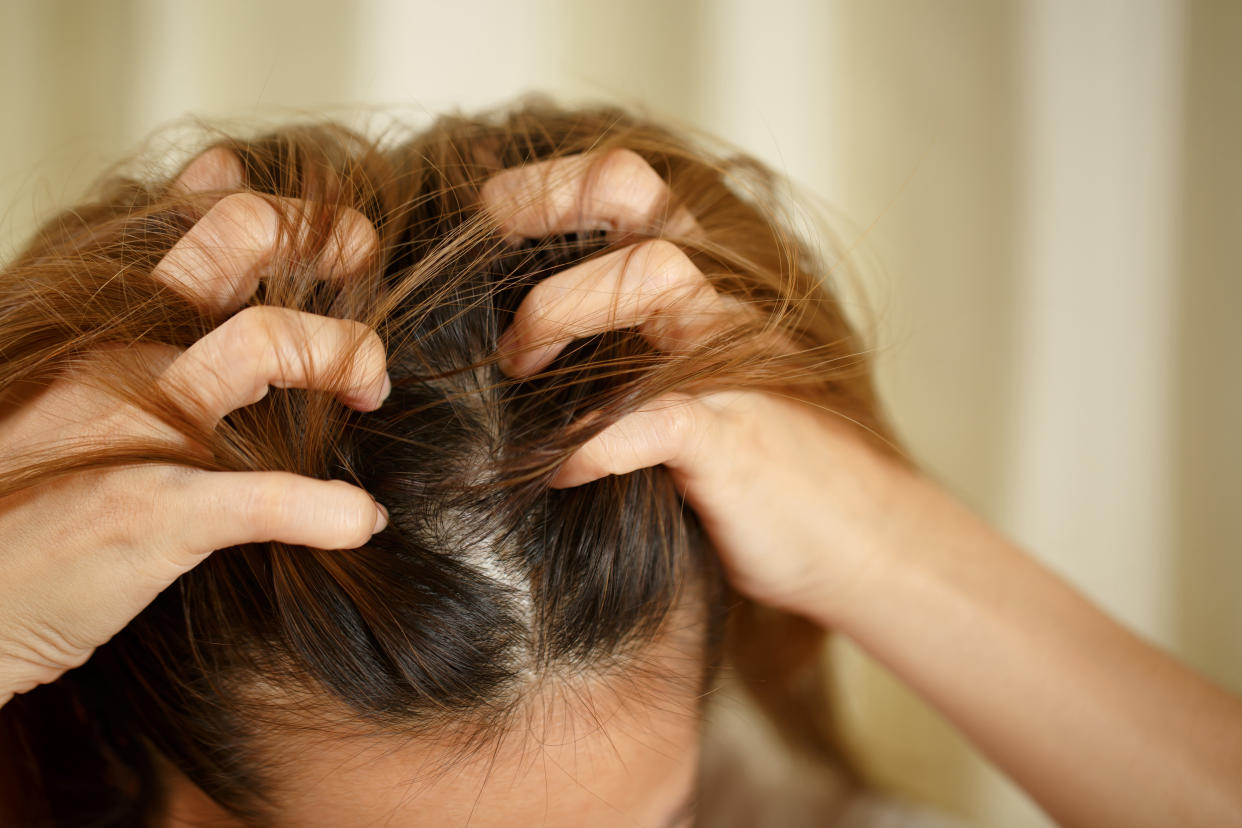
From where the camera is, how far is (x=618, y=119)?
612 millimetres

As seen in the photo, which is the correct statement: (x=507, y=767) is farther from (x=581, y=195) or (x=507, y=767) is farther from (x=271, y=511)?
(x=581, y=195)

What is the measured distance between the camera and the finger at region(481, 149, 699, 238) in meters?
0.47

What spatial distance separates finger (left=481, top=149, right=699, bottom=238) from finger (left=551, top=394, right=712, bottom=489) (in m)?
0.12

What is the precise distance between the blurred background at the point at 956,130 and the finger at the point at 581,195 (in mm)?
462

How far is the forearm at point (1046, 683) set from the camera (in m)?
0.57

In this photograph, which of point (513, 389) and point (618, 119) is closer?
point (513, 389)

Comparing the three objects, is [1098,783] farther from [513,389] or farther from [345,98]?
[345,98]

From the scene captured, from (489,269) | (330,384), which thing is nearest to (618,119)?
(489,269)

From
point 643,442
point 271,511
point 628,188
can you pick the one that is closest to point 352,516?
point 271,511

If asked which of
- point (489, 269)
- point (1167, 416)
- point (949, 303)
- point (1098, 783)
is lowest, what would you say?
point (1098, 783)

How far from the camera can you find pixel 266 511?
35 cm

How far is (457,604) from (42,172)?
2.87 ft

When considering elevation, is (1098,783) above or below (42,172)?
below

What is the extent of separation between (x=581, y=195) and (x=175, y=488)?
0.87ft
